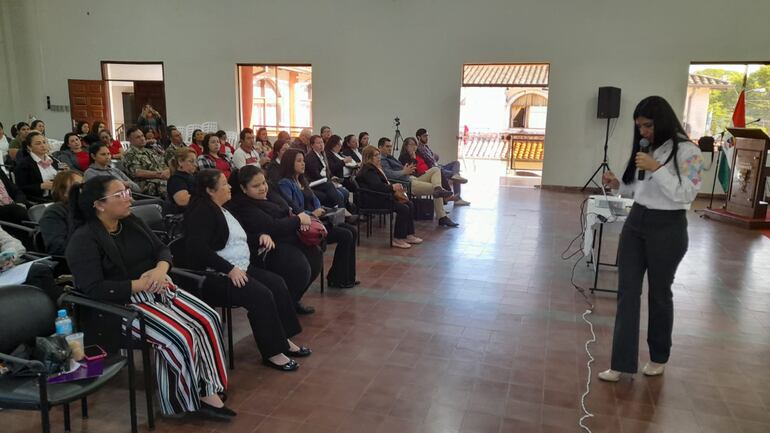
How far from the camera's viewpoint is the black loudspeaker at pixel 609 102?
948cm

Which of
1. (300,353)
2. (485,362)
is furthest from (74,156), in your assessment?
(485,362)

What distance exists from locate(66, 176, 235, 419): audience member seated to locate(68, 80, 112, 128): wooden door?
10.5 meters

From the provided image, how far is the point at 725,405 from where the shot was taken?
9.15ft

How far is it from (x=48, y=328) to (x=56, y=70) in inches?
458

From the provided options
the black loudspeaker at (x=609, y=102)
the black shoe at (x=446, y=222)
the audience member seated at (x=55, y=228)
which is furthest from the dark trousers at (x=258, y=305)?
the black loudspeaker at (x=609, y=102)

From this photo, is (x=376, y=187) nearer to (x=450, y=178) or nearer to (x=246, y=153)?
(x=246, y=153)

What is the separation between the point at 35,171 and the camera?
508 cm

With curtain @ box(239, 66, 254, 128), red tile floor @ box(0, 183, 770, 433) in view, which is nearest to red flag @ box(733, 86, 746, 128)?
red tile floor @ box(0, 183, 770, 433)

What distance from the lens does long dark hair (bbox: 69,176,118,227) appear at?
8.03ft

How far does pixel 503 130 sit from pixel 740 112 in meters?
7.82

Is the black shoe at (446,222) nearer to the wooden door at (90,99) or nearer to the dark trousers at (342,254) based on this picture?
the dark trousers at (342,254)

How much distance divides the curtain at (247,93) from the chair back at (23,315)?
9.81m

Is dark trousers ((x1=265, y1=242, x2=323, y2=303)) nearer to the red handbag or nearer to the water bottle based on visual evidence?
the red handbag

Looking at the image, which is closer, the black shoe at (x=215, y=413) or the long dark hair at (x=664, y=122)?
the black shoe at (x=215, y=413)
